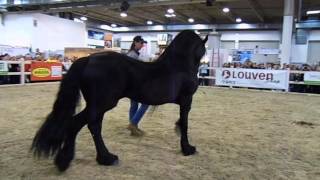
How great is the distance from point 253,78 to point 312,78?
8.48 ft

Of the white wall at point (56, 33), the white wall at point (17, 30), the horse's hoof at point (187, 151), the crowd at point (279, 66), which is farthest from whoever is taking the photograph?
the white wall at point (56, 33)

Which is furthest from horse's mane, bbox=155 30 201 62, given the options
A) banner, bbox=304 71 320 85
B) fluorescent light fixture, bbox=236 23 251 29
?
fluorescent light fixture, bbox=236 23 251 29

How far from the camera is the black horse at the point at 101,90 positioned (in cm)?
355

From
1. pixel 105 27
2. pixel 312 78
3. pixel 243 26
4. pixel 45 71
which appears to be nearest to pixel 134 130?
pixel 312 78

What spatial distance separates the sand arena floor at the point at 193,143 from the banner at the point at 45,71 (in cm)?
772

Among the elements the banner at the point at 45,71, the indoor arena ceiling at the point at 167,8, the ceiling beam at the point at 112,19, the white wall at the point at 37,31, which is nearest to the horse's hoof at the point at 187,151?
the banner at the point at 45,71

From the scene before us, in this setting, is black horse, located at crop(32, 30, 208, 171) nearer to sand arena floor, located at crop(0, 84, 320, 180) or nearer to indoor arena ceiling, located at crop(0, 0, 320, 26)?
sand arena floor, located at crop(0, 84, 320, 180)

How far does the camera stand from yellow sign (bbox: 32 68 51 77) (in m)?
15.6

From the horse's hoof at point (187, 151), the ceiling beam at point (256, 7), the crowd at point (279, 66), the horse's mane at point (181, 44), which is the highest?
the ceiling beam at point (256, 7)

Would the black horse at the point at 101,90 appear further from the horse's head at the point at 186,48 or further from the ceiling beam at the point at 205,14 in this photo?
the ceiling beam at the point at 205,14

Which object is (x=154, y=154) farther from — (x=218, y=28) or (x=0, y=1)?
(x=218, y=28)

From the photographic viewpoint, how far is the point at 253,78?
51.9ft

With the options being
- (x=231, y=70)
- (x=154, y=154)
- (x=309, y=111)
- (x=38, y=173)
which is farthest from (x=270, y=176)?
(x=231, y=70)

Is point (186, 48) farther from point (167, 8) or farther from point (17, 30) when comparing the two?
point (17, 30)
